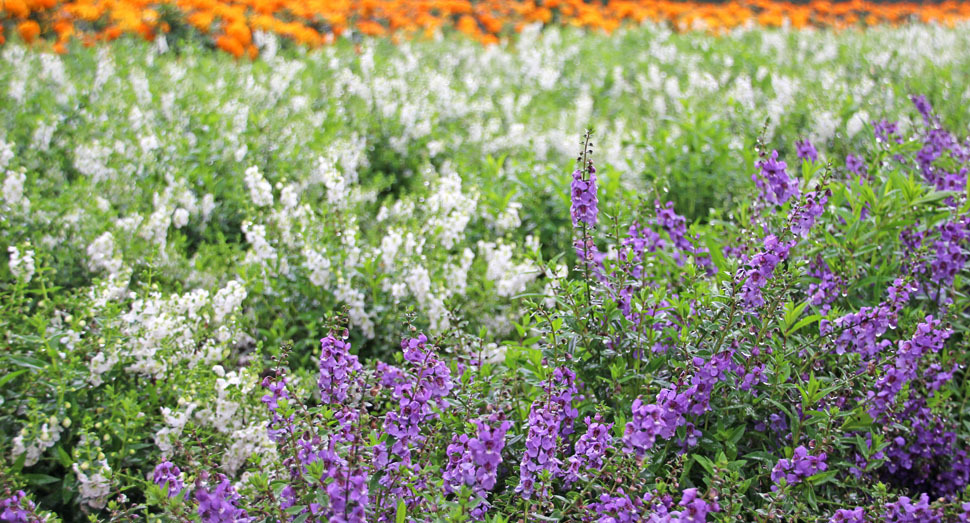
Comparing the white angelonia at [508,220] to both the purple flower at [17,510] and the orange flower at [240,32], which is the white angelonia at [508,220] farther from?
the orange flower at [240,32]

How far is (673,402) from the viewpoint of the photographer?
2.12 m

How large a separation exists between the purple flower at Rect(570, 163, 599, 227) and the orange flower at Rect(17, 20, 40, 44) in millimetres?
6058

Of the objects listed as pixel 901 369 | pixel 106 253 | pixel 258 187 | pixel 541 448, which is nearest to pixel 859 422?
pixel 901 369

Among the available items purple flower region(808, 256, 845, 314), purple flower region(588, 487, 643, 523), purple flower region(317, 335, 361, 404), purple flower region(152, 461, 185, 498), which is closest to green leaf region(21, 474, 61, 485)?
purple flower region(152, 461, 185, 498)

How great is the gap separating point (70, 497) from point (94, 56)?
4504mm

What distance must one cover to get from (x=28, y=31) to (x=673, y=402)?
6.61 m

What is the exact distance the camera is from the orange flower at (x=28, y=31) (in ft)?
21.0

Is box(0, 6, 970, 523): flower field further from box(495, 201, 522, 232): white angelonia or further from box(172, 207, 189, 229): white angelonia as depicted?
box(172, 207, 189, 229): white angelonia

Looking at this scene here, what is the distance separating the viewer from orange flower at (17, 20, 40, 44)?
641 centimetres

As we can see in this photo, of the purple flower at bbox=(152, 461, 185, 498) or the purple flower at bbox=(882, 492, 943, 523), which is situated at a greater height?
the purple flower at bbox=(882, 492, 943, 523)

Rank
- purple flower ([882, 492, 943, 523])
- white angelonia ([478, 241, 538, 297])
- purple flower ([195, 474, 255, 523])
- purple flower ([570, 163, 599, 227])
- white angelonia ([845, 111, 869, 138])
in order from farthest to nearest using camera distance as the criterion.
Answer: white angelonia ([845, 111, 869, 138]), white angelonia ([478, 241, 538, 297]), purple flower ([570, 163, 599, 227]), purple flower ([882, 492, 943, 523]), purple flower ([195, 474, 255, 523])

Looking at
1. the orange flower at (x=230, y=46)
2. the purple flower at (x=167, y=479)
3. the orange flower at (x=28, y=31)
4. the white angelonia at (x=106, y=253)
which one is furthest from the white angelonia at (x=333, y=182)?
the orange flower at (x=28, y=31)

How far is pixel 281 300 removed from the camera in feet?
11.1

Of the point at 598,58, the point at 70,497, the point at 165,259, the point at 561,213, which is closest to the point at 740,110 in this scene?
the point at 561,213
